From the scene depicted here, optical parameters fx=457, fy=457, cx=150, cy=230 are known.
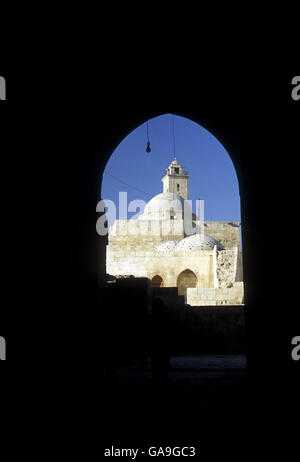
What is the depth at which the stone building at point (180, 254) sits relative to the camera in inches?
844

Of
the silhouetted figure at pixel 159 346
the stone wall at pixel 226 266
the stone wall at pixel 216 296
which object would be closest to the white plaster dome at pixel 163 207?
the stone wall at pixel 226 266

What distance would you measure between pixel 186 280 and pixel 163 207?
2165 cm

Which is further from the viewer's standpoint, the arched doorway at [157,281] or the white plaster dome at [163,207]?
the white plaster dome at [163,207]

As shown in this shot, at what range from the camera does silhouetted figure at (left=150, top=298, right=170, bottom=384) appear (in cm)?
559

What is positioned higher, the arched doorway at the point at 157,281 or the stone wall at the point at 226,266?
the stone wall at the point at 226,266

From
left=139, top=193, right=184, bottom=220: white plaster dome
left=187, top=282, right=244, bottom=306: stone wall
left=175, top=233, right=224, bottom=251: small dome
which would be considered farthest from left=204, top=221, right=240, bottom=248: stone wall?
left=187, top=282, right=244, bottom=306: stone wall

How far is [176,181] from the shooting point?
63.6 m

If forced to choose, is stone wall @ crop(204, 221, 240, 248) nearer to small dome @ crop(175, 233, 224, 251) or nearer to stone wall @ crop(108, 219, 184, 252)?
stone wall @ crop(108, 219, 184, 252)

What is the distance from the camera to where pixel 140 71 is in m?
6.04

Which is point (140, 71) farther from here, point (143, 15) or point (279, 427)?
point (279, 427)

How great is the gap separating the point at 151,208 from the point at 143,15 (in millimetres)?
45744

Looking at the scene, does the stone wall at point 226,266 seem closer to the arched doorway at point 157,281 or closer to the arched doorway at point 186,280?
the arched doorway at point 186,280

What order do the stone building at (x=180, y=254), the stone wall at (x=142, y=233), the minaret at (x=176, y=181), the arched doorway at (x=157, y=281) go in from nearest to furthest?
the stone building at (x=180, y=254) → the arched doorway at (x=157, y=281) → the stone wall at (x=142, y=233) → the minaret at (x=176, y=181)
